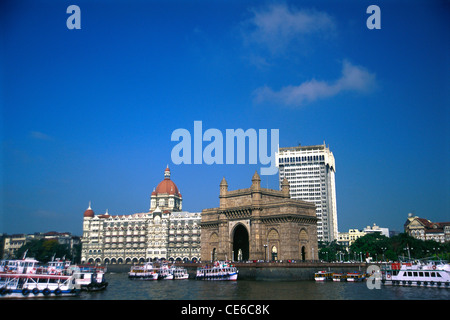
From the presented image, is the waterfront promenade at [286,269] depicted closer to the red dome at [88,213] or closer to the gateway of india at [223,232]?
the gateway of india at [223,232]

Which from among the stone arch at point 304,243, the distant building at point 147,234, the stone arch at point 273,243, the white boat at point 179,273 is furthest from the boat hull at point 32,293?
the distant building at point 147,234

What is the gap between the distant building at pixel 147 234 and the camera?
136875 mm

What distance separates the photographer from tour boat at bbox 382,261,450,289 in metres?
55.0

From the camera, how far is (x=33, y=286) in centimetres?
4816

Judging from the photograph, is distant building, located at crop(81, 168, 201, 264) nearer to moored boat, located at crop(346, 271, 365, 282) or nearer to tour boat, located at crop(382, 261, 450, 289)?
moored boat, located at crop(346, 271, 365, 282)

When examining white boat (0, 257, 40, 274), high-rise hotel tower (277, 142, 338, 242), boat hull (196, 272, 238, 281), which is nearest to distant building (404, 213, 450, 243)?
high-rise hotel tower (277, 142, 338, 242)

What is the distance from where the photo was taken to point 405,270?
59.6 meters

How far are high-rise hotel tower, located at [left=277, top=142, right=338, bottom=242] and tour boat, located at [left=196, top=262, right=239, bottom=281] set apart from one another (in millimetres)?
76772

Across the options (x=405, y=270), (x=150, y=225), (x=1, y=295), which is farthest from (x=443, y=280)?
(x=150, y=225)

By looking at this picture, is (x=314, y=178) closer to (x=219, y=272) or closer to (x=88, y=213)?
(x=88, y=213)

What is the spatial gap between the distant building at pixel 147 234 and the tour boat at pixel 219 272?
57.3 m

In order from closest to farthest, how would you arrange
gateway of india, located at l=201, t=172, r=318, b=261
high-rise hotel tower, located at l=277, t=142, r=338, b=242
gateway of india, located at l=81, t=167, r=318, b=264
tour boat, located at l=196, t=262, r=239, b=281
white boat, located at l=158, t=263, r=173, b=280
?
tour boat, located at l=196, t=262, r=239, b=281 → gateway of india, located at l=201, t=172, r=318, b=261 → white boat, located at l=158, t=263, r=173, b=280 → gateway of india, located at l=81, t=167, r=318, b=264 → high-rise hotel tower, located at l=277, t=142, r=338, b=242

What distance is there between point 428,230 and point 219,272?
327 ft
